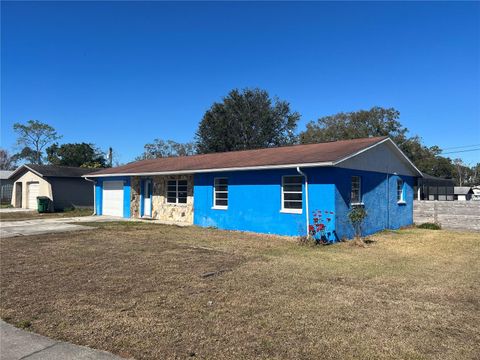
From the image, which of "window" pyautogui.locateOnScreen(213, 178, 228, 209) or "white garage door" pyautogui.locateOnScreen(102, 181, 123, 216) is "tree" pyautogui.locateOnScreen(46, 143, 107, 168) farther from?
"window" pyautogui.locateOnScreen(213, 178, 228, 209)

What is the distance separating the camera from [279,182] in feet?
46.2

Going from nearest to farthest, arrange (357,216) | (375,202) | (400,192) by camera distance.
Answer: (357,216), (375,202), (400,192)

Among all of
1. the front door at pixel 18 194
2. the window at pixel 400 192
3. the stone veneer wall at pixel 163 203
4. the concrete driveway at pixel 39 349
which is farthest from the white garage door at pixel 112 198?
the concrete driveway at pixel 39 349

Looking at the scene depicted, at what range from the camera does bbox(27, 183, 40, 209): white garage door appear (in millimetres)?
30672

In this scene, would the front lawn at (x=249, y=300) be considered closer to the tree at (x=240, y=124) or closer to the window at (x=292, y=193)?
the window at (x=292, y=193)

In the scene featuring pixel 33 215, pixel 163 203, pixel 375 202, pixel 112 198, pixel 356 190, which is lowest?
pixel 33 215

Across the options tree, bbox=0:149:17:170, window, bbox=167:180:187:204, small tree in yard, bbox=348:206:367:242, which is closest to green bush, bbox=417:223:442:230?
small tree in yard, bbox=348:206:367:242

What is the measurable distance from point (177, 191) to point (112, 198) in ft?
20.4

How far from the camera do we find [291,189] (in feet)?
45.4

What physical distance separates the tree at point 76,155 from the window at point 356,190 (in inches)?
2168

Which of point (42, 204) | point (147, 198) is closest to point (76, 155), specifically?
point (42, 204)

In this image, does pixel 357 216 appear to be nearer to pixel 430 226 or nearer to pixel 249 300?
pixel 249 300

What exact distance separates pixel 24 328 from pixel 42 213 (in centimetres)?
2343

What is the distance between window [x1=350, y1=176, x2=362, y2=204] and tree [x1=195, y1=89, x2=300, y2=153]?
105 feet
